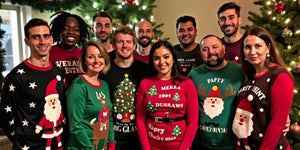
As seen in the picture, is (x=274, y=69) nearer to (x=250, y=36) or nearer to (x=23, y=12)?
(x=250, y=36)

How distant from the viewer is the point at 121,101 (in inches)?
87.7

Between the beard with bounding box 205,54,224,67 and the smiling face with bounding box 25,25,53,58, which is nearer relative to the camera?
the smiling face with bounding box 25,25,53,58

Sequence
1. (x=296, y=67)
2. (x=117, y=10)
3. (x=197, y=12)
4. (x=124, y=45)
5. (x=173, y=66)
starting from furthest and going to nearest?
(x=197, y=12) < (x=117, y=10) < (x=296, y=67) < (x=124, y=45) < (x=173, y=66)

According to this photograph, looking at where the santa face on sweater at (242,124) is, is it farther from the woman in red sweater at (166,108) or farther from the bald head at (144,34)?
the bald head at (144,34)

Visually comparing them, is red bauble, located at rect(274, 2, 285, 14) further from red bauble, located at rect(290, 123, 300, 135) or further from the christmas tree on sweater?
the christmas tree on sweater

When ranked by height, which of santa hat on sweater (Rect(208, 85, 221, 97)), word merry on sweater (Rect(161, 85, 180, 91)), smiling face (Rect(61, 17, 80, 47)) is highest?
smiling face (Rect(61, 17, 80, 47))

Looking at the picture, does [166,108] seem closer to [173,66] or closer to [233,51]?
[173,66]

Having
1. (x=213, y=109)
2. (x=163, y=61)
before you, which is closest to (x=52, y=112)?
(x=163, y=61)

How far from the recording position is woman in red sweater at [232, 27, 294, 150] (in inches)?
67.0

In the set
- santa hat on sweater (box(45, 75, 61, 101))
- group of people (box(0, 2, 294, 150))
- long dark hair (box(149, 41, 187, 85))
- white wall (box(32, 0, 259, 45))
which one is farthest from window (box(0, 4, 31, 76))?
long dark hair (box(149, 41, 187, 85))

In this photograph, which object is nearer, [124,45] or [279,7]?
[124,45]

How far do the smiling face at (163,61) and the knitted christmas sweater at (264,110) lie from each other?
645 millimetres

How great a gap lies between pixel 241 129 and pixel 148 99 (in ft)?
2.61

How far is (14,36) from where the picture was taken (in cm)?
437
